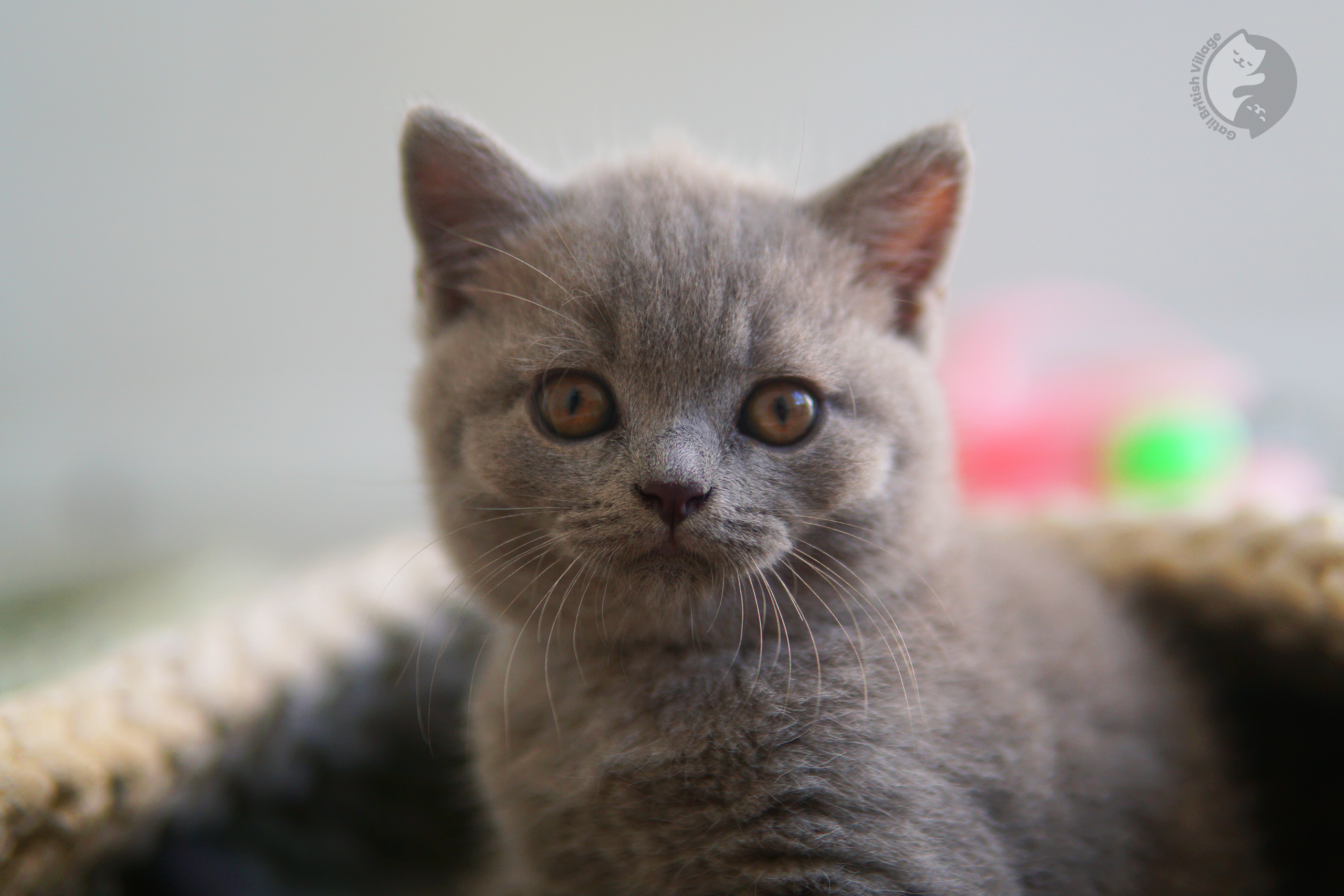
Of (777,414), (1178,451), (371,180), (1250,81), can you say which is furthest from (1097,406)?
(371,180)

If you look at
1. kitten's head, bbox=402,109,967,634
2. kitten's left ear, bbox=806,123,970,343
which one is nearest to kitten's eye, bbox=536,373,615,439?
kitten's head, bbox=402,109,967,634

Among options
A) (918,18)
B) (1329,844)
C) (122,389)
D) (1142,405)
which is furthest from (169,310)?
(1329,844)

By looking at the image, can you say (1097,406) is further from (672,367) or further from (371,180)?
(371,180)

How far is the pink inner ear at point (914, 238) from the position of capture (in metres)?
0.96

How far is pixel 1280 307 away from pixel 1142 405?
21.1 inches

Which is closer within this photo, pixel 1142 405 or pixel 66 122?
pixel 1142 405

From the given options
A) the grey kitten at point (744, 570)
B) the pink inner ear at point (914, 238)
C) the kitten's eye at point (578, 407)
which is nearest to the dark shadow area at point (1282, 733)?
the grey kitten at point (744, 570)

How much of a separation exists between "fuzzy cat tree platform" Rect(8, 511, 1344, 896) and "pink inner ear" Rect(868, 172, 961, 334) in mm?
493

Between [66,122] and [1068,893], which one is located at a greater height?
[66,122]

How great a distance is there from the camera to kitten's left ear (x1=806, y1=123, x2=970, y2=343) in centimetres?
93

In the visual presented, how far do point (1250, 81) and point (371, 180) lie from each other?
177 cm

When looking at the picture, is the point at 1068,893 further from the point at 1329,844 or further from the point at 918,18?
the point at 918,18

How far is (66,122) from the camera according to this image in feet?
6.46

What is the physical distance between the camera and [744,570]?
2.61 ft
